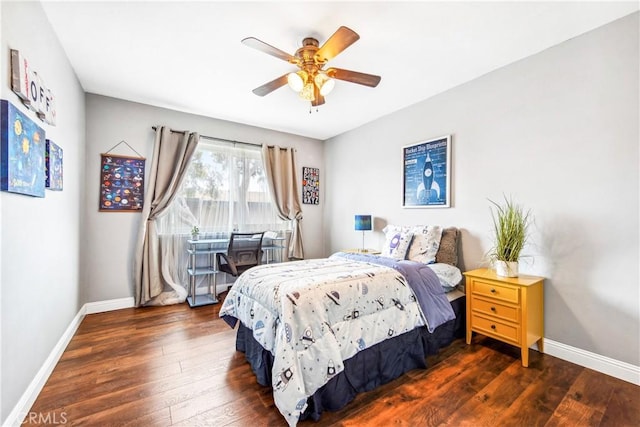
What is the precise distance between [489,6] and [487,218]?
1813mm

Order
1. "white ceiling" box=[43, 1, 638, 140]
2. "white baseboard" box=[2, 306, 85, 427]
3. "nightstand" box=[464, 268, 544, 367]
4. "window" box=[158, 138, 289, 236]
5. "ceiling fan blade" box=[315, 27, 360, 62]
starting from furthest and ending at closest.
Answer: "window" box=[158, 138, 289, 236] → "nightstand" box=[464, 268, 544, 367] → "white ceiling" box=[43, 1, 638, 140] → "ceiling fan blade" box=[315, 27, 360, 62] → "white baseboard" box=[2, 306, 85, 427]

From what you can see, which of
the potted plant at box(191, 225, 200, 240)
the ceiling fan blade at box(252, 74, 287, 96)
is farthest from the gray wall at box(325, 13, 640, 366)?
the potted plant at box(191, 225, 200, 240)

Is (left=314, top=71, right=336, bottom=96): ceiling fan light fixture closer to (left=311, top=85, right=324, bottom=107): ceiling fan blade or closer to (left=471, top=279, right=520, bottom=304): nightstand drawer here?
(left=311, top=85, right=324, bottom=107): ceiling fan blade

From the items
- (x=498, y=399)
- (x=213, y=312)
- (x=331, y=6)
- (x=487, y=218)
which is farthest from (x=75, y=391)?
(x=487, y=218)

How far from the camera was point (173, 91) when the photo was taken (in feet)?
10.4

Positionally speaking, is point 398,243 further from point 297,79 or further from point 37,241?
point 37,241

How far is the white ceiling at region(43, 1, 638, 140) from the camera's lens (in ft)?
6.29

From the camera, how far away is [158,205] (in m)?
3.55

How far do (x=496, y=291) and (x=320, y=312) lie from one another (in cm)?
161

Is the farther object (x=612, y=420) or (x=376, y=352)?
(x=376, y=352)

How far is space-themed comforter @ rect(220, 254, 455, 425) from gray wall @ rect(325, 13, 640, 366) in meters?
0.95

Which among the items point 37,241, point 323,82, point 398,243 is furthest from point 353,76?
point 37,241

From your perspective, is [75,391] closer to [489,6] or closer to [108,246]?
[108,246]

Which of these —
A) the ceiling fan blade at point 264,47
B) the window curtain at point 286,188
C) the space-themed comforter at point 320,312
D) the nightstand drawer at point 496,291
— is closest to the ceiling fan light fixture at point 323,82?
the ceiling fan blade at point 264,47
